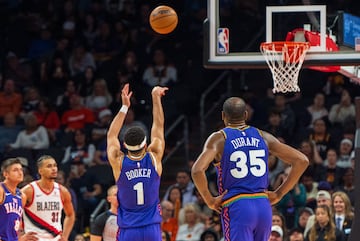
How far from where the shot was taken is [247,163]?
9898 millimetres

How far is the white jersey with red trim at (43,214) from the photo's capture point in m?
12.3

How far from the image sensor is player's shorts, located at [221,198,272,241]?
387 inches

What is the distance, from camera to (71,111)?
18750mm

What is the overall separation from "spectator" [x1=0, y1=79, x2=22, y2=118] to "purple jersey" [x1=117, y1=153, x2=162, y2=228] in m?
8.77

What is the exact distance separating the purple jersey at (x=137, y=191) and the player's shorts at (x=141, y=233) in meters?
0.04

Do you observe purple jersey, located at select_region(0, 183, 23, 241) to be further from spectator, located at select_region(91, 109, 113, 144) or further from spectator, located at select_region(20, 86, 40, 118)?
spectator, located at select_region(20, 86, 40, 118)

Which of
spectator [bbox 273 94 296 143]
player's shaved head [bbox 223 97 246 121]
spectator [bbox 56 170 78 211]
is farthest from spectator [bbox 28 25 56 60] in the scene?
player's shaved head [bbox 223 97 246 121]

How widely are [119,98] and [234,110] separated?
362 inches

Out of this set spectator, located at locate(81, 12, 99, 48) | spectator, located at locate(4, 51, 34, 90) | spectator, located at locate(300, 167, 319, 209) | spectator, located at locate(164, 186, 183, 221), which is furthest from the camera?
spectator, located at locate(81, 12, 99, 48)

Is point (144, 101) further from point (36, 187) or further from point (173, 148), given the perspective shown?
point (36, 187)

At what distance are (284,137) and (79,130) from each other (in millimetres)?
3600

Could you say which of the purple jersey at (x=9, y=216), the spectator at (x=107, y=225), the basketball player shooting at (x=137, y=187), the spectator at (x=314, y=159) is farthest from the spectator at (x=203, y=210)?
the basketball player shooting at (x=137, y=187)

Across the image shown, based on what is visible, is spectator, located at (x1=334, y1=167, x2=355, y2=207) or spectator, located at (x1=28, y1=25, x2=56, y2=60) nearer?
spectator, located at (x1=334, y1=167, x2=355, y2=207)

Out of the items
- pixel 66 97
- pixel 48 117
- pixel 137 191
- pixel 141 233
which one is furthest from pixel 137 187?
pixel 66 97
